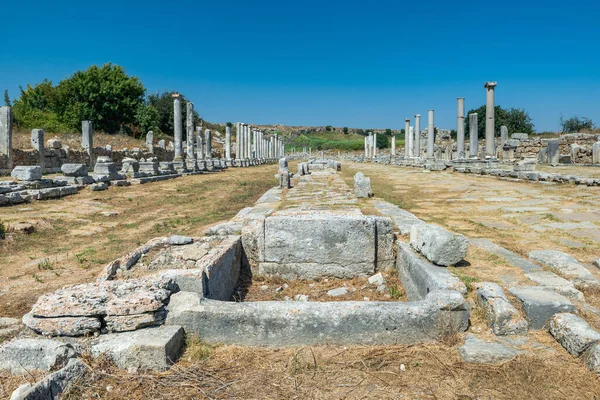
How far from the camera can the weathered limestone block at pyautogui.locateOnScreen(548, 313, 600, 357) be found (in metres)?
2.55

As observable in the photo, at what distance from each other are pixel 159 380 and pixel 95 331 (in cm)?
74

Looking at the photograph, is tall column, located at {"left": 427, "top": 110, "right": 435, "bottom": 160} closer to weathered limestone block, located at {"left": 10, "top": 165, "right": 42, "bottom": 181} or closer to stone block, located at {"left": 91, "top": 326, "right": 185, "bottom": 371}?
weathered limestone block, located at {"left": 10, "top": 165, "right": 42, "bottom": 181}

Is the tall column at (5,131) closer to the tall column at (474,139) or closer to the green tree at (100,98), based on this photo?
the green tree at (100,98)

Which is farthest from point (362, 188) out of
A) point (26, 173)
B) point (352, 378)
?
point (26, 173)

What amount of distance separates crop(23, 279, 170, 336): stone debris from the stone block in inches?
6.1

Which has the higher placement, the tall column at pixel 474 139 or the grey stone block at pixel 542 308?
the tall column at pixel 474 139

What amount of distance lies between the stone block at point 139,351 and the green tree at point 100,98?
40975 millimetres

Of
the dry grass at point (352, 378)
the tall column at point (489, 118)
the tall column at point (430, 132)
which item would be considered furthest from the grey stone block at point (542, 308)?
the tall column at point (430, 132)

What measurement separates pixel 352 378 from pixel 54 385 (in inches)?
68.8

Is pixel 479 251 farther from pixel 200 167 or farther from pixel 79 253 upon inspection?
pixel 200 167

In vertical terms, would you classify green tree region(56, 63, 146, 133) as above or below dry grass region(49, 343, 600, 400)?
above

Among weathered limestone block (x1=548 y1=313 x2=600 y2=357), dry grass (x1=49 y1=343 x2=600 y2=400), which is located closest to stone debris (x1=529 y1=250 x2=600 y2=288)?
weathered limestone block (x1=548 y1=313 x2=600 y2=357)

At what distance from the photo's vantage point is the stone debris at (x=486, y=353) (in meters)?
2.62

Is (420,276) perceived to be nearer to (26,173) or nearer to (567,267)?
(567,267)
